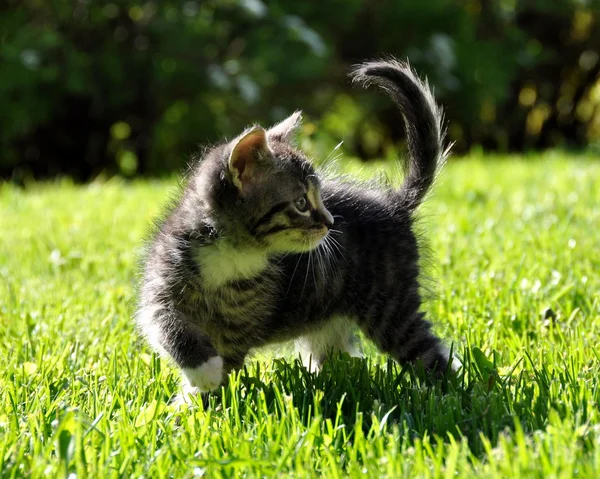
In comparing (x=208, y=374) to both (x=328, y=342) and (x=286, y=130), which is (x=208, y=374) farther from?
(x=286, y=130)

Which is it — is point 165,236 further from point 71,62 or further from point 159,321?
point 71,62

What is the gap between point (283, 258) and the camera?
3.24 metres

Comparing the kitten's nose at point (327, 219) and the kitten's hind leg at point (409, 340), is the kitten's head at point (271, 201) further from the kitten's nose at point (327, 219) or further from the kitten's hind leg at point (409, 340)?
the kitten's hind leg at point (409, 340)

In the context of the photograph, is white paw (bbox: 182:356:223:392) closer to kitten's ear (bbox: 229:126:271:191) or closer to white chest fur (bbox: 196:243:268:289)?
white chest fur (bbox: 196:243:268:289)

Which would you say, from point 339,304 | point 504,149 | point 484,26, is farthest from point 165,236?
point 484,26

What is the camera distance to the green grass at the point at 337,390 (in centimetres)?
224

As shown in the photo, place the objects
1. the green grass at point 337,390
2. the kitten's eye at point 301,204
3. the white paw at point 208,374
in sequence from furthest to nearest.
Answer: the kitten's eye at point 301,204, the white paw at point 208,374, the green grass at point 337,390

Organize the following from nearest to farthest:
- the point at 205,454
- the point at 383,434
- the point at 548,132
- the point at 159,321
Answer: the point at 205,454 < the point at 383,434 < the point at 159,321 < the point at 548,132

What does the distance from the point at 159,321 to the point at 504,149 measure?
8116 mm

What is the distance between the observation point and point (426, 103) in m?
3.38

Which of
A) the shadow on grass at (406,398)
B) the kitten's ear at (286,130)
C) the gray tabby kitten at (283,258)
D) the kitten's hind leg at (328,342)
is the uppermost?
the kitten's ear at (286,130)

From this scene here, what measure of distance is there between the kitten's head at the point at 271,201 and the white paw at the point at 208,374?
49 cm

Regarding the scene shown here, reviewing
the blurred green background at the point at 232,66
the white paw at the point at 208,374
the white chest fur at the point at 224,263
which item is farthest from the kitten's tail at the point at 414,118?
the blurred green background at the point at 232,66

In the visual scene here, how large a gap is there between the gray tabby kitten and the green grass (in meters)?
0.17
